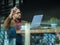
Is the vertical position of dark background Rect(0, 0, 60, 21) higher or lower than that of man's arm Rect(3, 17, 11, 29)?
higher

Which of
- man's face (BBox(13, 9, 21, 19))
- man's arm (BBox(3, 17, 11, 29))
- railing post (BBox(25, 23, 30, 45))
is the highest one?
man's face (BBox(13, 9, 21, 19))

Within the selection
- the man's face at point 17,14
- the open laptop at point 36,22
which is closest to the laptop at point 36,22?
the open laptop at point 36,22

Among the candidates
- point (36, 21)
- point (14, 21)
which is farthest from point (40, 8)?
point (14, 21)

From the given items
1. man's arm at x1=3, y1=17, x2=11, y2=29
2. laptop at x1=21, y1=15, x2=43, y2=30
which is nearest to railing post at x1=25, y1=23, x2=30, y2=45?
laptop at x1=21, y1=15, x2=43, y2=30

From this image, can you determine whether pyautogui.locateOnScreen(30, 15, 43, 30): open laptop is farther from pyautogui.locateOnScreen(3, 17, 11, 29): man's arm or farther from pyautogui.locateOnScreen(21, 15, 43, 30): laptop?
pyautogui.locateOnScreen(3, 17, 11, 29): man's arm

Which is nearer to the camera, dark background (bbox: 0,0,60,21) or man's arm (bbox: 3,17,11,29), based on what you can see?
dark background (bbox: 0,0,60,21)

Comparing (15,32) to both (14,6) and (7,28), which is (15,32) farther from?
(14,6)

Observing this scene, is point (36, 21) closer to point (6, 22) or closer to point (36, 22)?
point (36, 22)

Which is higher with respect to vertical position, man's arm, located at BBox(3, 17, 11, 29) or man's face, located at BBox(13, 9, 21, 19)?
man's face, located at BBox(13, 9, 21, 19)

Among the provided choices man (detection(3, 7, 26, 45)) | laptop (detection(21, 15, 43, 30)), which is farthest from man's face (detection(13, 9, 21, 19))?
laptop (detection(21, 15, 43, 30))

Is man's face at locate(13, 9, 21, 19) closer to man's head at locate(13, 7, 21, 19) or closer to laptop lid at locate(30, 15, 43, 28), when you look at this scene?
man's head at locate(13, 7, 21, 19)

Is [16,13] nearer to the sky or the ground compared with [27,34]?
nearer to the sky

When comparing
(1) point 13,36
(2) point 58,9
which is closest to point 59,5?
(2) point 58,9

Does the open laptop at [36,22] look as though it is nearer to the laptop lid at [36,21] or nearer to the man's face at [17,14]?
the laptop lid at [36,21]
